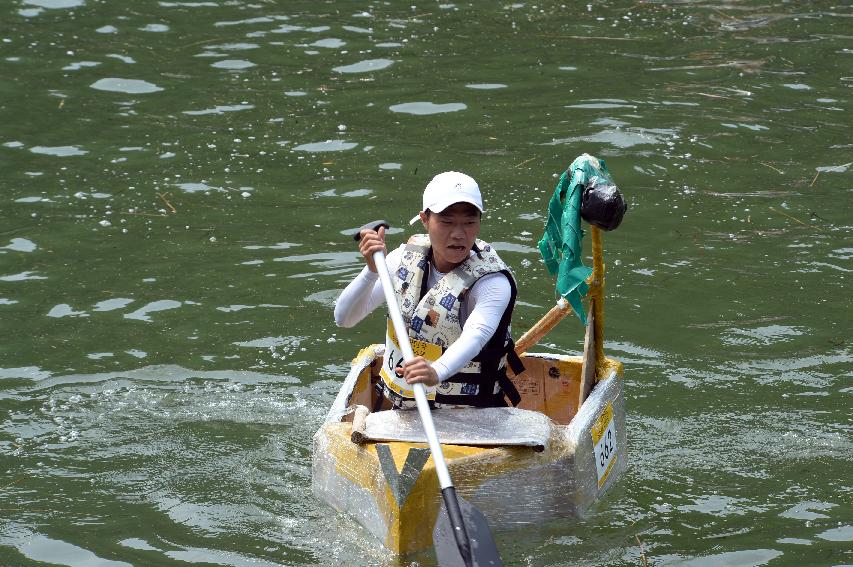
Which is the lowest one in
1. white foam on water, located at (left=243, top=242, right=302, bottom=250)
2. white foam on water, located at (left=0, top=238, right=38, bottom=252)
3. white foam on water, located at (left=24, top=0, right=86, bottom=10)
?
white foam on water, located at (left=243, top=242, right=302, bottom=250)

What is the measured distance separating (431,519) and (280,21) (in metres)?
→ 8.28

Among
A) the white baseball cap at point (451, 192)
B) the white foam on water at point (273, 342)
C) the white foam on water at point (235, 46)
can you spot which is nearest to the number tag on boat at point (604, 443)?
the white baseball cap at point (451, 192)

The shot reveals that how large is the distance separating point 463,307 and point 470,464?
0.67 metres

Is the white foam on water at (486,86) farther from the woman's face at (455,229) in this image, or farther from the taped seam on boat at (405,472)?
the taped seam on boat at (405,472)

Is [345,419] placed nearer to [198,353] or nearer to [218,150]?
[198,353]

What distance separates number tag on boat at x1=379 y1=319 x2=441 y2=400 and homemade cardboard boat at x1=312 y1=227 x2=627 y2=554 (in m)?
0.15

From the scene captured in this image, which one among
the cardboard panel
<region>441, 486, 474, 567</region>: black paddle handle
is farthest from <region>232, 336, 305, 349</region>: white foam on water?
<region>441, 486, 474, 567</region>: black paddle handle

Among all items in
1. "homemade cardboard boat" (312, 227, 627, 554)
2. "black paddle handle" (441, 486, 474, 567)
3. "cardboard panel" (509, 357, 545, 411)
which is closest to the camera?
"black paddle handle" (441, 486, 474, 567)

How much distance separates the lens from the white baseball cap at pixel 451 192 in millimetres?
5355

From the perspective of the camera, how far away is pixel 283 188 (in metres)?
9.37

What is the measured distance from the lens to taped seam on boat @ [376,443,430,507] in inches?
196

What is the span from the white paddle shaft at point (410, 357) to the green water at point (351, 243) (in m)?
0.51

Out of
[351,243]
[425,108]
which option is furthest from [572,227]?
[425,108]

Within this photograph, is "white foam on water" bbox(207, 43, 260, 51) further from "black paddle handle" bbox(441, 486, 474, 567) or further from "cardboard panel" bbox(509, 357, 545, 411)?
"black paddle handle" bbox(441, 486, 474, 567)
